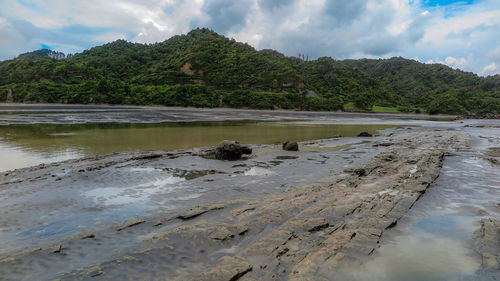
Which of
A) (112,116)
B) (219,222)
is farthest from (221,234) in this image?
(112,116)

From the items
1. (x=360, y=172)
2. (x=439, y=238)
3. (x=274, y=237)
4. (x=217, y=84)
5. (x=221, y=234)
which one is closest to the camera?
(x=274, y=237)

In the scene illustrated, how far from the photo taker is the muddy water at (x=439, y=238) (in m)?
4.16

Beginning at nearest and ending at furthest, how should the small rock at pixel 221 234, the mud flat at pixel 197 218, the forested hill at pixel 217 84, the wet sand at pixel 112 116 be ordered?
the mud flat at pixel 197 218
the small rock at pixel 221 234
the wet sand at pixel 112 116
the forested hill at pixel 217 84

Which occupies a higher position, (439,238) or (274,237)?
(274,237)

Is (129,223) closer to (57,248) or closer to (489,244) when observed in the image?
(57,248)

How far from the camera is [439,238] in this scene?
5.41 metres

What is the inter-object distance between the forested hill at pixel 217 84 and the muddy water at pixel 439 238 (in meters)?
82.4

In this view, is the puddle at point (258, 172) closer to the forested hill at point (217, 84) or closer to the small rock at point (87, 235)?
the small rock at point (87, 235)

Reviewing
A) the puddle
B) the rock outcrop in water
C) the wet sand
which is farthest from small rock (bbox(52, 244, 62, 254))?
the wet sand

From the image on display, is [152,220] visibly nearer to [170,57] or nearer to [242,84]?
[242,84]

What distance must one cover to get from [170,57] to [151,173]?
149m

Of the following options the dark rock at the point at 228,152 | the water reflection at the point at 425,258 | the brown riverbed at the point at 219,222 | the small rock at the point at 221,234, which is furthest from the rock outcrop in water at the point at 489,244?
the dark rock at the point at 228,152

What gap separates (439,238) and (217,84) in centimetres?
10711

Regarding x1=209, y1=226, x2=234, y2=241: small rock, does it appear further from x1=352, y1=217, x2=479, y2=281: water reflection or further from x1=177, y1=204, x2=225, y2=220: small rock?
x1=352, y1=217, x2=479, y2=281: water reflection
